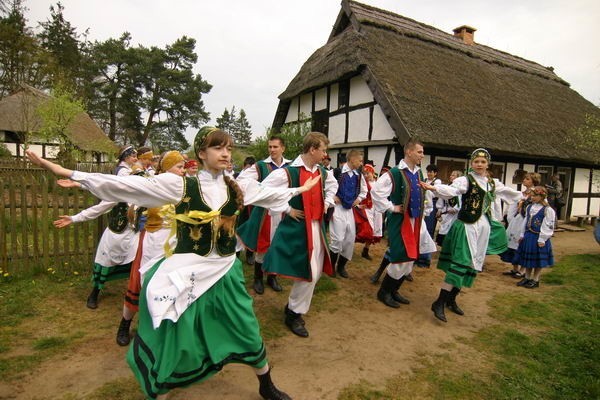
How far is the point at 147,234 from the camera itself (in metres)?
3.25

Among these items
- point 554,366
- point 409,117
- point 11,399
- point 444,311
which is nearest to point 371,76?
point 409,117

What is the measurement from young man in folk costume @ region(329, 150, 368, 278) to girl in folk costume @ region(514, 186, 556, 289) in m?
2.76

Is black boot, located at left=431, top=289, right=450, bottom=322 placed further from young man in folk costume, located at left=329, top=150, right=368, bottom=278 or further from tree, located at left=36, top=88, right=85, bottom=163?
tree, located at left=36, top=88, right=85, bottom=163

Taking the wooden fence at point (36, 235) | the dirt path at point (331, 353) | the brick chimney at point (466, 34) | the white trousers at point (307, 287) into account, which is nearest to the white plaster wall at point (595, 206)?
the brick chimney at point (466, 34)

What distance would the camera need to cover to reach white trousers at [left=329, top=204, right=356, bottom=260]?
541 centimetres

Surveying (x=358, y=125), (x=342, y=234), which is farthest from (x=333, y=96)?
(x=342, y=234)

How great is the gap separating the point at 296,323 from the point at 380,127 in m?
8.82

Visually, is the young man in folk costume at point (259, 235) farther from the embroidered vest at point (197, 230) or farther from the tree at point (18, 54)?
the tree at point (18, 54)

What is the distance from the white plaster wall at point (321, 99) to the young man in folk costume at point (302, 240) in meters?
10.6

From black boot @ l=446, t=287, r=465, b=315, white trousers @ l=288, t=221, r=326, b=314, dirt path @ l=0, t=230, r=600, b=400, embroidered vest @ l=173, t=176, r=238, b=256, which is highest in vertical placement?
embroidered vest @ l=173, t=176, r=238, b=256

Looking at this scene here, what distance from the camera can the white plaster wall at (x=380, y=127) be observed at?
10844 millimetres

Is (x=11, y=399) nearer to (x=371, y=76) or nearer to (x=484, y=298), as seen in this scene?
(x=484, y=298)

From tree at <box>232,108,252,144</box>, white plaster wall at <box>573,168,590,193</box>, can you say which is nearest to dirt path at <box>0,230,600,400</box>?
white plaster wall at <box>573,168,590,193</box>

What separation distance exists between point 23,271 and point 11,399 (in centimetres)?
296
